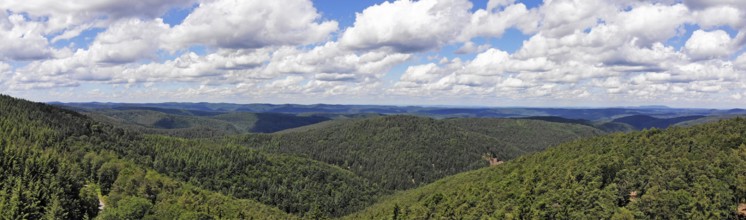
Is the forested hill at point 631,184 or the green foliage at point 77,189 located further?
the green foliage at point 77,189

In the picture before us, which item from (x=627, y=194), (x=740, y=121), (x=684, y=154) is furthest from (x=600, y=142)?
(x=627, y=194)

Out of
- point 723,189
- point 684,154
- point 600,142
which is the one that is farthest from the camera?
point 600,142

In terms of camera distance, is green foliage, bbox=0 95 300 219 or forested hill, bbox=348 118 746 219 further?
green foliage, bbox=0 95 300 219

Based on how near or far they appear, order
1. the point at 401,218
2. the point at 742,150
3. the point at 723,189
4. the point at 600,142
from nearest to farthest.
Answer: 1. the point at 723,189
2. the point at 742,150
3. the point at 401,218
4. the point at 600,142

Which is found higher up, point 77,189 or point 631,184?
point 631,184

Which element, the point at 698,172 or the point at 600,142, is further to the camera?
the point at 600,142

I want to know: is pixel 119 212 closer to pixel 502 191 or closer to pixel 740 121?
pixel 502 191

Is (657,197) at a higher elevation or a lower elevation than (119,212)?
higher

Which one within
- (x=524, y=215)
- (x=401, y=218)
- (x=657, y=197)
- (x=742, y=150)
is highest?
(x=742, y=150)
